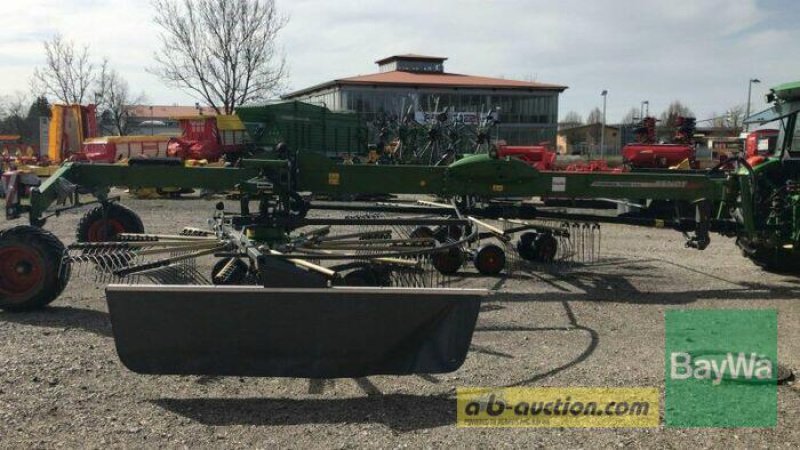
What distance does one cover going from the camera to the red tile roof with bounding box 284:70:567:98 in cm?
4953

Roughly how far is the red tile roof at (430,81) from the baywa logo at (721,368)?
4397 centimetres

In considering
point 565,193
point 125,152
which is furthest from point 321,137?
point 565,193

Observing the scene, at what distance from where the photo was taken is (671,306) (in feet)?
22.6

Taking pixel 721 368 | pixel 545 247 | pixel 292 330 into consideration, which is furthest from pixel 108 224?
pixel 721 368

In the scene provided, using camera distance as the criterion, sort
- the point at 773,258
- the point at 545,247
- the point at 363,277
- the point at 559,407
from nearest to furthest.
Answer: the point at 559,407 < the point at 363,277 < the point at 773,258 < the point at 545,247

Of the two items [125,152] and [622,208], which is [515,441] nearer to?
[622,208]

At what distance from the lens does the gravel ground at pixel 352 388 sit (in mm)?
3633

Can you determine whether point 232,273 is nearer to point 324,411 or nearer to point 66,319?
point 66,319

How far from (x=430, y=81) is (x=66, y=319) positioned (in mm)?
48153

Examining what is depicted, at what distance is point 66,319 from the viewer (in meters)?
5.92

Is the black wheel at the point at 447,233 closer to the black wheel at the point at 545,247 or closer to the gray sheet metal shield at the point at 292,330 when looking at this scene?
the black wheel at the point at 545,247

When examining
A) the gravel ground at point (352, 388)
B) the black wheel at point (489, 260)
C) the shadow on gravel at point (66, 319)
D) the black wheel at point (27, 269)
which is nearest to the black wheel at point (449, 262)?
the black wheel at point (489, 260)

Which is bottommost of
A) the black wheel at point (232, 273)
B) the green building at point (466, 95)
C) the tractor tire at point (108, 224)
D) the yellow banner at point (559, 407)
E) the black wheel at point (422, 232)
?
the yellow banner at point (559, 407)

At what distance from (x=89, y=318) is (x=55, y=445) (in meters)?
2.65
